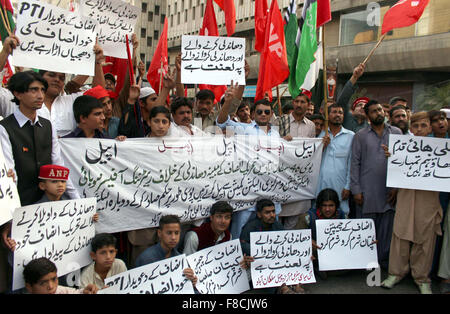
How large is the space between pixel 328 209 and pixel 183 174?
1.78 metres

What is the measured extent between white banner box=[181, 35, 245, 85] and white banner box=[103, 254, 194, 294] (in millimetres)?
2402

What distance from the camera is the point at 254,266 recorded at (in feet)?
13.5

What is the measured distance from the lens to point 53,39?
3938 mm

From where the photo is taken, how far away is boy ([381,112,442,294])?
438 cm

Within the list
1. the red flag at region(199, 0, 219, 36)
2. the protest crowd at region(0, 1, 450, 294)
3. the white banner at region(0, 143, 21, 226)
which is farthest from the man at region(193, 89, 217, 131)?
the white banner at region(0, 143, 21, 226)

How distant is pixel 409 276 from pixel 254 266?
203 cm

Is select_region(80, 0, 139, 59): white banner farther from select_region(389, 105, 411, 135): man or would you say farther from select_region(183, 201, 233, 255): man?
select_region(389, 105, 411, 135): man

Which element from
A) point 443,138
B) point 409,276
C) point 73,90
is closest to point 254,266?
point 409,276

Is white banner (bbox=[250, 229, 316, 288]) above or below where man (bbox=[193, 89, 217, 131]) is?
below

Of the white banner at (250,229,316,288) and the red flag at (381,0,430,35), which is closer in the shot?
the white banner at (250,229,316,288)

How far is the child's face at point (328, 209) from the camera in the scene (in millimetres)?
4707

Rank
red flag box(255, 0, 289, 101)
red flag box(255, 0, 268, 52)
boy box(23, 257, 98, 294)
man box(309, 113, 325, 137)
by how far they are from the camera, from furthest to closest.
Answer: red flag box(255, 0, 268, 52)
man box(309, 113, 325, 137)
red flag box(255, 0, 289, 101)
boy box(23, 257, 98, 294)

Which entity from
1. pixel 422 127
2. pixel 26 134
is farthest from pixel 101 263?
pixel 422 127
